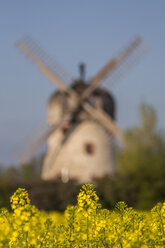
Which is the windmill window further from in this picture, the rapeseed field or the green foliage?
the rapeseed field

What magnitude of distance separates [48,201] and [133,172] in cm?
574

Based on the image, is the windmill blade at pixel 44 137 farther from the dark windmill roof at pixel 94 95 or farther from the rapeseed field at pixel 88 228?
the rapeseed field at pixel 88 228

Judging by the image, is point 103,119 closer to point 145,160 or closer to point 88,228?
point 145,160

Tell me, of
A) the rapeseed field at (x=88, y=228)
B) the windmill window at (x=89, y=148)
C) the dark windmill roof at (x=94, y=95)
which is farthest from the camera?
the dark windmill roof at (x=94, y=95)

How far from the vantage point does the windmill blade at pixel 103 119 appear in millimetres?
28612

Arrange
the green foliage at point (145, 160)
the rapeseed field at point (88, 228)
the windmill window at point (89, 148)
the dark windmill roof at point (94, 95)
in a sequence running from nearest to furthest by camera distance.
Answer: the rapeseed field at point (88, 228) < the green foliage at point (145, 160) < the windmill window at point (89, 148) < the dark windmill roof at point (94, 95)

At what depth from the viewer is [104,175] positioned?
87.5ft

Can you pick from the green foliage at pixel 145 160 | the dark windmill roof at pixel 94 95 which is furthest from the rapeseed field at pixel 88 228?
the dark windmill roof at pixel 94 95

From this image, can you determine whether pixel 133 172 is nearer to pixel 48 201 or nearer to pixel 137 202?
pixel 137 202

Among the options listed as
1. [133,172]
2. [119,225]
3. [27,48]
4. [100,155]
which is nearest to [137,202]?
[133,172]

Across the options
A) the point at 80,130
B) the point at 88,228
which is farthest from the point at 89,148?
the point at 88,228

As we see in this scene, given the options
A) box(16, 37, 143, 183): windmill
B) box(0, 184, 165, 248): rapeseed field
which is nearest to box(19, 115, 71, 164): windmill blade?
box(16, 37, 143, 183): windmill

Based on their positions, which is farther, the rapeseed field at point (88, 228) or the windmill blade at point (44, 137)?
the windmill blade at point (44, 137)

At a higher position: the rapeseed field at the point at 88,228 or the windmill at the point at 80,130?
the windmill at the point at 80,130
